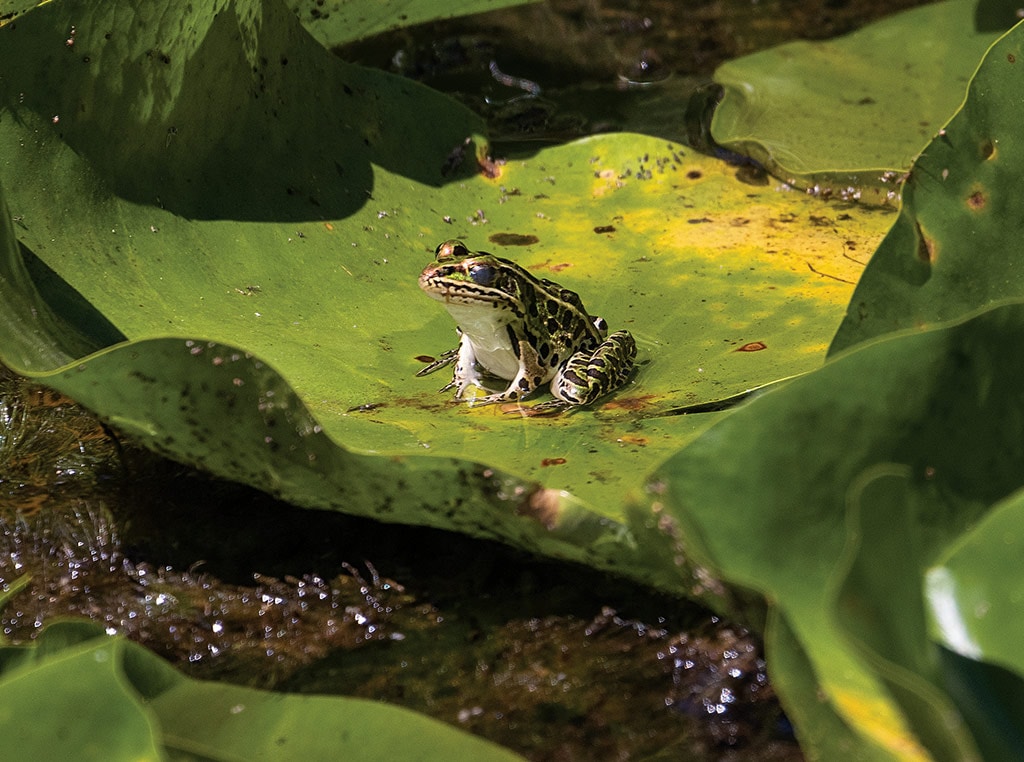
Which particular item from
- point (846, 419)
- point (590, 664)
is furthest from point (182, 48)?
point (846, 419)

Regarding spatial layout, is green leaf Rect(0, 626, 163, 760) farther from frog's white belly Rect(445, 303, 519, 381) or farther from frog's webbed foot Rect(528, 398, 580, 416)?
frog's white belly Rect(445, 303, 519, 381)

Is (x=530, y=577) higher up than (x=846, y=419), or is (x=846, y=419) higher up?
(x=846, y=419)

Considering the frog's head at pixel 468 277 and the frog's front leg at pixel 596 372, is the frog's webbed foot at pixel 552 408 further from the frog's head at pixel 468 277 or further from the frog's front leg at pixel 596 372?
the frog's head at pixel 468 277

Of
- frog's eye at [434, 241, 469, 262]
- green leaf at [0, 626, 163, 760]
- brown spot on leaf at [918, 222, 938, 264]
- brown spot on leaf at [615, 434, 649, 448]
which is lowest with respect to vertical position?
brown spot on leaf at [615, 434, 649, 448]

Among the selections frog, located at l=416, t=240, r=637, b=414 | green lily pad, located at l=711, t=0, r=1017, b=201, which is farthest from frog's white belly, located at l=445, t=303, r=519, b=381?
green lily pad, located at l=711, t=0, r=1017, b=201

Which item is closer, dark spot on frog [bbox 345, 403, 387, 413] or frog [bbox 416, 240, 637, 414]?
dark spot on frog [bbox 345, 403, 387, 413]

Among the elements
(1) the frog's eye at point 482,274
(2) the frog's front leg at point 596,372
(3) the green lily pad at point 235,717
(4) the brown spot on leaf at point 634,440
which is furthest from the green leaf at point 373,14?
(3) the green lily pad at point 235,717

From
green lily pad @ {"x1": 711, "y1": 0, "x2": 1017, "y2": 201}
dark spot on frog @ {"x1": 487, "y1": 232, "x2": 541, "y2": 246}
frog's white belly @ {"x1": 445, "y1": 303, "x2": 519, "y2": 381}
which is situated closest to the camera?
frog's white belly @ {"x1": 445, "y1": 303, "x2": 519, "y2": 381}

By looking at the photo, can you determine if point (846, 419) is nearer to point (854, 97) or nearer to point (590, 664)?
point (590, 664)
